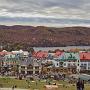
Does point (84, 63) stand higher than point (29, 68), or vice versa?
point (84, 63)

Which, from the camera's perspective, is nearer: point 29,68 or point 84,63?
point 29,68

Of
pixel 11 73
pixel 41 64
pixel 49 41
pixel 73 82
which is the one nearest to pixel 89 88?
pixel 73 82

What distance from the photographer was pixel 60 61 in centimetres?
5231

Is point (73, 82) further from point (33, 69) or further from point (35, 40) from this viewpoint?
point (35, 40)

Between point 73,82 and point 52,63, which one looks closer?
point 73,82

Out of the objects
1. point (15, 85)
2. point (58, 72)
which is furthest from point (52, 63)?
point (15, 85)

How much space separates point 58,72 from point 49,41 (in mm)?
128123

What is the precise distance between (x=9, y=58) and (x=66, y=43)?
129 m

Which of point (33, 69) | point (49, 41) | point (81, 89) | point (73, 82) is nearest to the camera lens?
point (81, 89)

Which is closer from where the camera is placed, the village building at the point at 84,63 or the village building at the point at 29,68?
Answer: the village building at the point at 29,68

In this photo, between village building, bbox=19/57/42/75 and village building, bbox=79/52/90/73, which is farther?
village building, bbox=79/52/90/73

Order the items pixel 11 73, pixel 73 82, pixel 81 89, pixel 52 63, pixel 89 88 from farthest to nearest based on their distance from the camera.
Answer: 1. pixel 52 63
2. pixel 11 73
3. pixel 73 82
4. pixel 89 88
5. pixel 81 89

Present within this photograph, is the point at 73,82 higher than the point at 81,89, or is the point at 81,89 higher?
the point at 81,89

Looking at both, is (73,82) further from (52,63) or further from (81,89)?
(81,89)
